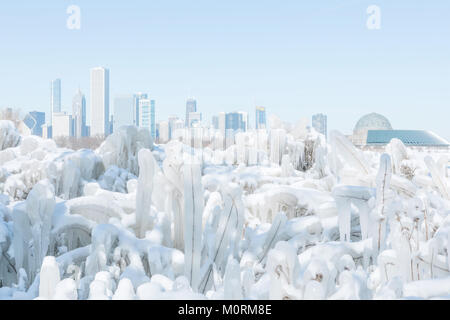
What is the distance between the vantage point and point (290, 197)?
2.79 m

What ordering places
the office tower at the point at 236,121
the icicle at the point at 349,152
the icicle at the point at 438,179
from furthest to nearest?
the office tower at the point at 236,121 → the icicle at the point at 438,179 → the icicle at the point at 349,152

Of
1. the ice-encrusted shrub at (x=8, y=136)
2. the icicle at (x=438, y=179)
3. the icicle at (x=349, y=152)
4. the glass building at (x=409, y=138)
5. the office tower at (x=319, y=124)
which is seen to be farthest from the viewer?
the glass building at (x=409, y=138)

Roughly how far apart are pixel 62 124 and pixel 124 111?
227 cm

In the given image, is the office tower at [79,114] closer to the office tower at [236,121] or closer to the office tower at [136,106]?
the office tower at [136,106]

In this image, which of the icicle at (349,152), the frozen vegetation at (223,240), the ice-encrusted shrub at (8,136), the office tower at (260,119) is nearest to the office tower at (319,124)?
the office tower at (260,119)

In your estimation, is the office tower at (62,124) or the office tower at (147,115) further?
the office tower at (62,124)

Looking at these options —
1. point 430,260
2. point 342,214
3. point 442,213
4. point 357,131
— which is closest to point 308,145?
point 357,131

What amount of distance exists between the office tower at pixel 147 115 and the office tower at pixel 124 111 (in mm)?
116

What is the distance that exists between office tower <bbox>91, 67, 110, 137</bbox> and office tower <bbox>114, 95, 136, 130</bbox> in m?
0.17

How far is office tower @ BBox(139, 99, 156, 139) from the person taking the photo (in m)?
Answer: 5.33

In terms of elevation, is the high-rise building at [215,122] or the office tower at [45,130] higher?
the high-rise building at [215,122]

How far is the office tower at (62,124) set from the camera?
6.89 meters

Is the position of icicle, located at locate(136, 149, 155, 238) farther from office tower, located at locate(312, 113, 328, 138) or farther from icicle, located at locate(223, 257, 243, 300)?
office tower, located at locate(312, 113, 328, 138)

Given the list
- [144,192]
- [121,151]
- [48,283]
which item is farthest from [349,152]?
[121,151]
